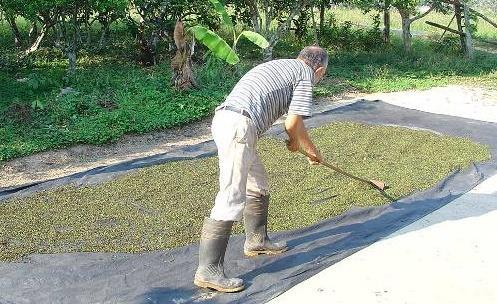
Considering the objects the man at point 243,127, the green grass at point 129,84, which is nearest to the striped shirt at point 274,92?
the man at point 243,127

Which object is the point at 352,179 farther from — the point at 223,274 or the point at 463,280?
the point at 223,274

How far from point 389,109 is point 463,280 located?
425 cm

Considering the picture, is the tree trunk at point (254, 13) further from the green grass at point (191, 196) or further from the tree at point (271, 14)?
the green grass at point (191, 196)

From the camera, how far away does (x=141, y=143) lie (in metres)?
6.76

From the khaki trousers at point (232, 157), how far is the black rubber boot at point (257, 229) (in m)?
0.42

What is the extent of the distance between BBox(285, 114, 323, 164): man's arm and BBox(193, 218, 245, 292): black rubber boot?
2.07ft

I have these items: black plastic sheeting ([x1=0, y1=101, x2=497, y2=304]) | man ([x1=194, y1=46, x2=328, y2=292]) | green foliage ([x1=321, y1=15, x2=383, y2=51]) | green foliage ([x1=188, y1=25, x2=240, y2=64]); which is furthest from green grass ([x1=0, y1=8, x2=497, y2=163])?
man ([x1=194, y1=46, x2=328, y2=292])

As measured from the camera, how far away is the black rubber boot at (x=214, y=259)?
11.3 feet

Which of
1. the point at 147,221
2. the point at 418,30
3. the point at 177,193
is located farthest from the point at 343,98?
the point at 418,30

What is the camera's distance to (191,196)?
16.1 feet

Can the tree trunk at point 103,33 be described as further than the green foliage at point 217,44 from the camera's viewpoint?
Yes

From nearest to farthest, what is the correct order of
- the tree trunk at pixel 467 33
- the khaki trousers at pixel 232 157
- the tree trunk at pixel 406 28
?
the khaki trousers at pixel 232 157 → the tree trunk at pixel 467 33 → the tree trunk at pixel 406 28

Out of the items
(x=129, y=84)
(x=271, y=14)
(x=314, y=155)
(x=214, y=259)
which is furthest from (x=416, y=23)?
(x=214, y=259)

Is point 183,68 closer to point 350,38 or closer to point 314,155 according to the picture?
point 314,155
